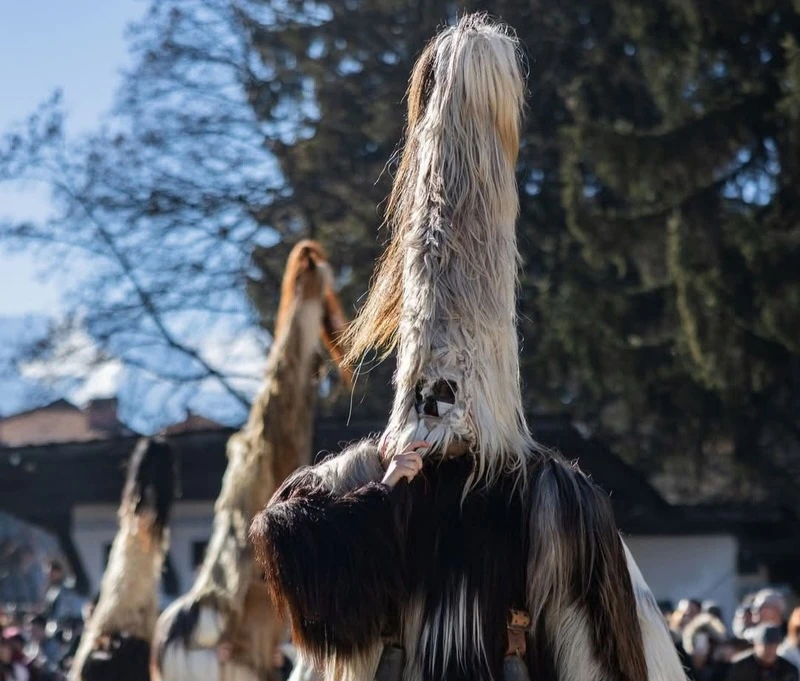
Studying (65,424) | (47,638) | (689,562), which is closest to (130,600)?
(47,638)

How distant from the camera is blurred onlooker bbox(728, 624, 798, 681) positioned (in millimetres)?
9359

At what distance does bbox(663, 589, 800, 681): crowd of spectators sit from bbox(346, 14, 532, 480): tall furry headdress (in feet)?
16.1

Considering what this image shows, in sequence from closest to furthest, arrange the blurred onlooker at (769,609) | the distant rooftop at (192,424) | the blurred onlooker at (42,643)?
the blurred onlooker at (769,609)
the blurred onlooker at (42,643)
the distant rooftop at (192,424)

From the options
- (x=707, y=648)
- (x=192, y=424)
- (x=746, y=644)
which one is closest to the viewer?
(x=707, y=648)

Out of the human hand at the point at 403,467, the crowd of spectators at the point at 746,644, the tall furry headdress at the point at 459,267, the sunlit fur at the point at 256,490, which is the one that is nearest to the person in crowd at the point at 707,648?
the crowd of spectators at the point at 746,644

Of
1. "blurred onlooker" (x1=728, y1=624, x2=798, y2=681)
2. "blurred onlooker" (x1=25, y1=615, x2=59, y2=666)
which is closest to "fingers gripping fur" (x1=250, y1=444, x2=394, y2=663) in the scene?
"blurred onlooker" (x1=728, y1=624, x2=798, y2=681)

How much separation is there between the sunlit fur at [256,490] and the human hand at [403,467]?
3665 mm

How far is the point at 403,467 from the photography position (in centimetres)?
340

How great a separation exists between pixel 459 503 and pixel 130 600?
4.18 m

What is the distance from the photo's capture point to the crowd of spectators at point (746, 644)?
30.8 feet

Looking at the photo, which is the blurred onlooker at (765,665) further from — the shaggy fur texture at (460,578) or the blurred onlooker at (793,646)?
the shaggy fur texture at (460,578)

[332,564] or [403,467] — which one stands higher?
[403,467]

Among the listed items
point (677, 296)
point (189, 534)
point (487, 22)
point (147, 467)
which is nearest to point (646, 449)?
point (677, 296)

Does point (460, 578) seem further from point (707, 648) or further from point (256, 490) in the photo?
point (707, 648)
